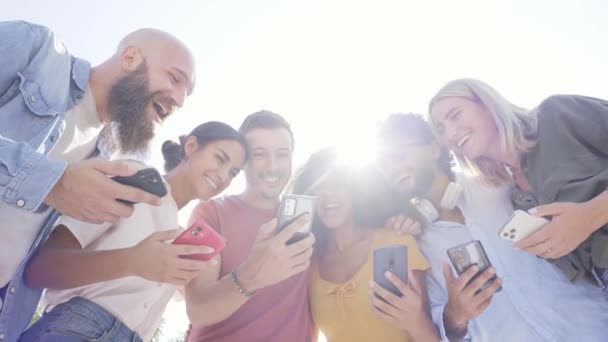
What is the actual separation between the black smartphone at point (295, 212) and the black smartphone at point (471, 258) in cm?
93

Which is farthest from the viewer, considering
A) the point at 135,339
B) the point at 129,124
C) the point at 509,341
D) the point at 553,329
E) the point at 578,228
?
the point at 129,124

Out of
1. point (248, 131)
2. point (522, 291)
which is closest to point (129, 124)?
point (248, 131)

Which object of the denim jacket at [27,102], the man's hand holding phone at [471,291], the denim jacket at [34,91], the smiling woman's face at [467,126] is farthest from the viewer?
the smiling woman's face at [467,126]

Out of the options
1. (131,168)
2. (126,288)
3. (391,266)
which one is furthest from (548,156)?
(126,288)

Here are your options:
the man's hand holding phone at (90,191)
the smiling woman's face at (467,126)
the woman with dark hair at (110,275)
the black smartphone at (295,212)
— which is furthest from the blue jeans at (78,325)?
the smiling woman's face at (467,126)

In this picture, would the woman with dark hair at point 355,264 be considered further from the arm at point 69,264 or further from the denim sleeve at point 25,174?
the denim sleeve at point 25,174

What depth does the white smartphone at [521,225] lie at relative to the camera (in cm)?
217

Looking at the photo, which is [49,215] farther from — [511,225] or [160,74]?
[511,225]

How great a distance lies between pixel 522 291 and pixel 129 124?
2.96 meters

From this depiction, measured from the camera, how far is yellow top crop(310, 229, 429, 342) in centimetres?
274

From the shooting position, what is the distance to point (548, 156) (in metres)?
2.41

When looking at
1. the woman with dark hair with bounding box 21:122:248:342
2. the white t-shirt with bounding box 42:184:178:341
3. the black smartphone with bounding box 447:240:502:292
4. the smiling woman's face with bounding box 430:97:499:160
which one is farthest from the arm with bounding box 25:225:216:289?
the smiling woman's face with bounding box 430:97:499:160

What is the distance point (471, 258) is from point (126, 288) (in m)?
2.07

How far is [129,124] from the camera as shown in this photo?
2.83 m
